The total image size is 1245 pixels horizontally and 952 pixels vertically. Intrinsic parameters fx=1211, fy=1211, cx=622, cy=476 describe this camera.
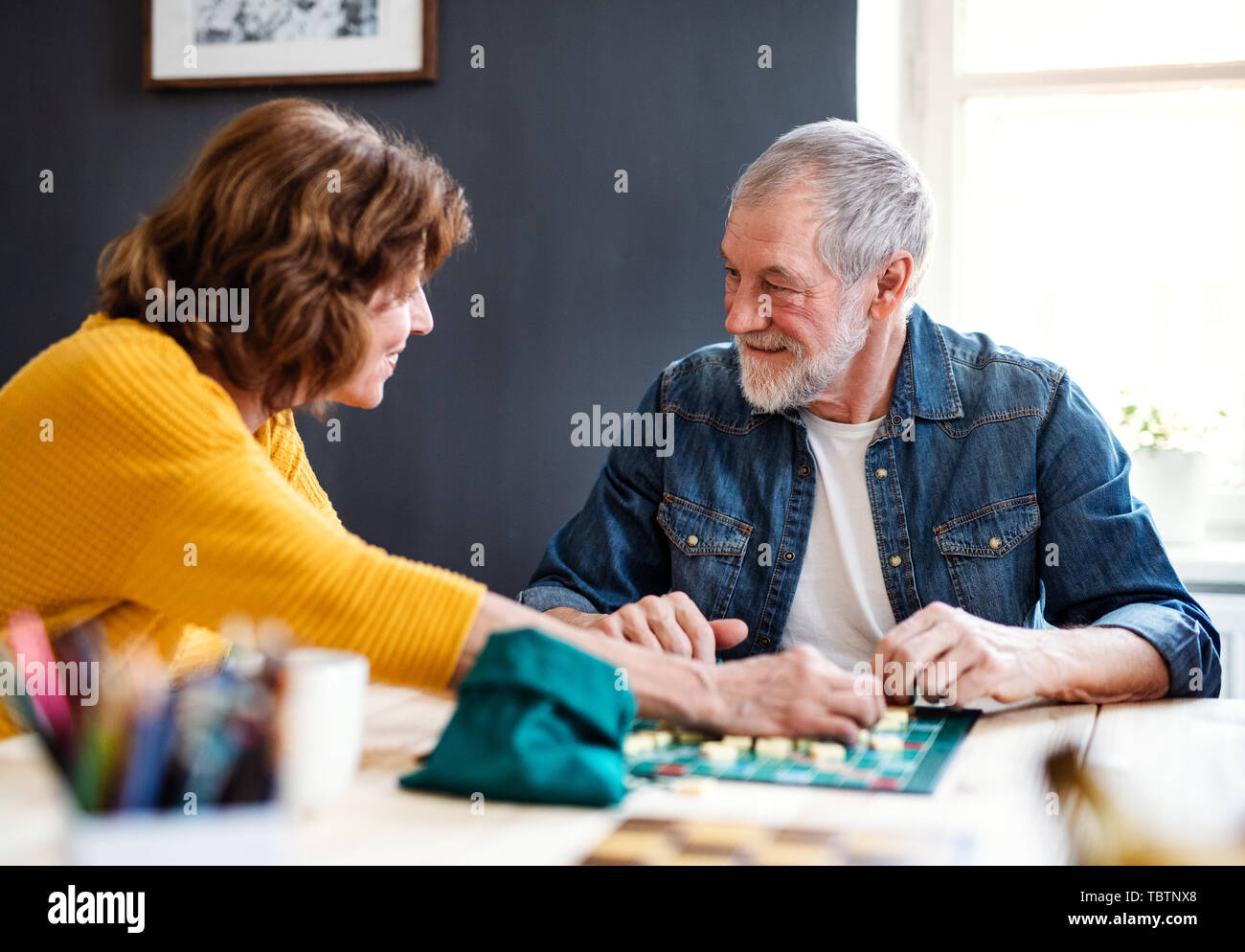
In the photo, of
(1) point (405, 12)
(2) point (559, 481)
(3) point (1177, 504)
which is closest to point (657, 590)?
(2) point (559, 481)

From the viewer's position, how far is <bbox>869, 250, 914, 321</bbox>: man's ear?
69.9 inches

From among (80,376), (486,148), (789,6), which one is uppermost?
(789,6)

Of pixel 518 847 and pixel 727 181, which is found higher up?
pixel 727 181

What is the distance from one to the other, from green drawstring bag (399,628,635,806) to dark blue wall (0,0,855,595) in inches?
61.7

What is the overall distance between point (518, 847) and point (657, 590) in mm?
1053

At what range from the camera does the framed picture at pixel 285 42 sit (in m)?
2.51

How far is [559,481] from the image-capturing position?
252 centimetres

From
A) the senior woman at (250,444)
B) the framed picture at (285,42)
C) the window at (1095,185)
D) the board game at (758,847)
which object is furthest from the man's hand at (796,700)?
the framed picture at (285,42)

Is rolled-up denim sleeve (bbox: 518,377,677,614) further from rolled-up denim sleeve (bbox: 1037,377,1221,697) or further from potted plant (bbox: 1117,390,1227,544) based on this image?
potted plant (bbox: 1117,390,1227,544)

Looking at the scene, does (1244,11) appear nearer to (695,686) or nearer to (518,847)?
(695,686)

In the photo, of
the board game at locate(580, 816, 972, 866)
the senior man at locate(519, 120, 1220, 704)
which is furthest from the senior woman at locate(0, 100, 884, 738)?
the senior man at locate(519, 120, 1220, 704)

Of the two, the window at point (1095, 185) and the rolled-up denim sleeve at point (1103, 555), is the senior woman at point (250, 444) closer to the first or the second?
the rolled-up denim sleeve at point (1103, 555)

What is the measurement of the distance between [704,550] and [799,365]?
0.30 m

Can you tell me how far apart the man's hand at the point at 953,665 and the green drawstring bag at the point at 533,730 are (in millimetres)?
386
